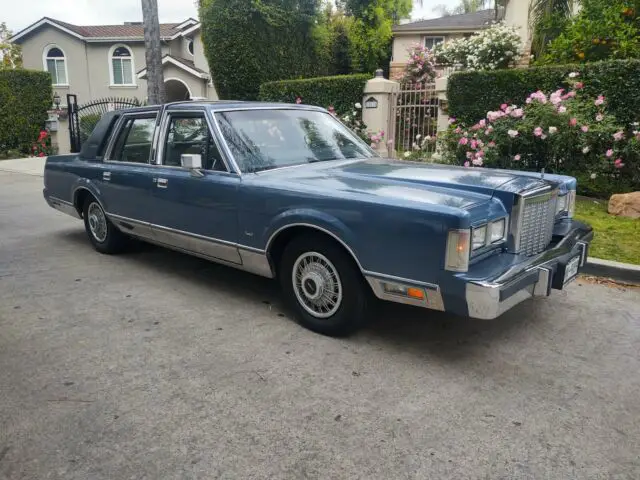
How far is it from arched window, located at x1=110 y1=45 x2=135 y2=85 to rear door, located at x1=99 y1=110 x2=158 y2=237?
25912 mm

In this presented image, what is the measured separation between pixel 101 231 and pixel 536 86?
24.4 ft

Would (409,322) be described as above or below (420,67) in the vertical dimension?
below

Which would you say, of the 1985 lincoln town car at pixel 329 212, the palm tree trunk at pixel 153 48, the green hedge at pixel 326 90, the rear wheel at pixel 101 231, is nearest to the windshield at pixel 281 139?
the 1985 lincoln town car at pixel 329 212

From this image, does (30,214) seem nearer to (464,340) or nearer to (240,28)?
(464,340)

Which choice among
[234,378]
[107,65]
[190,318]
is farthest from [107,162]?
[107,65]

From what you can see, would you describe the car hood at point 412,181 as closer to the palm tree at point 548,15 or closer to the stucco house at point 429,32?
the palm tree at point 548,15

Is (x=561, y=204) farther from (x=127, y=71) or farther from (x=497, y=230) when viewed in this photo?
(x=127, y=71)

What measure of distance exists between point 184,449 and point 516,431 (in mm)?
1670

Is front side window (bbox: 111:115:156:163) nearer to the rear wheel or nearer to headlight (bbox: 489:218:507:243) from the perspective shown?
the rear wheel

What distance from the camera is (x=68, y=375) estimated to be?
341 cm

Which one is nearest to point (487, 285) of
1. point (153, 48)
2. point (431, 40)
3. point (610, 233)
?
point (610, 233)

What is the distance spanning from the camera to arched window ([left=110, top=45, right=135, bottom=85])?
2922cm

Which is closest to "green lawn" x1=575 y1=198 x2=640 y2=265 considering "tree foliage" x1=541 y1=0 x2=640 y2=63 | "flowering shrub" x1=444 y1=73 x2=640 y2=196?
"flowering shrub" x1=444 y1=73 x2=640 y2=196

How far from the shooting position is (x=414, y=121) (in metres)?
12.8
